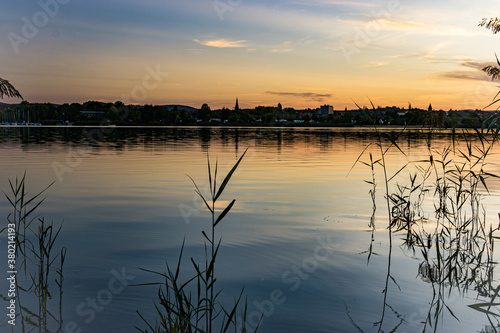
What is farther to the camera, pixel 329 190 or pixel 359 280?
pixel 329 190

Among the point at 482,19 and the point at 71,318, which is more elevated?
the point at 482,19

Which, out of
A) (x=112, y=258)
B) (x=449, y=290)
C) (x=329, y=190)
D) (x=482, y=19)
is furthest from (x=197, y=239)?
(x=482, y=19)

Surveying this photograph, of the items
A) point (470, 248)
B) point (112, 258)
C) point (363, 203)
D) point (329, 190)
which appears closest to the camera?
point (112, 258)

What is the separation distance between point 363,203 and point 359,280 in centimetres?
753

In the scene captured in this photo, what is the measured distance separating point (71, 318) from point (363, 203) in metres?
11.0

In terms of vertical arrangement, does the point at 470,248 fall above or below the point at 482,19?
below

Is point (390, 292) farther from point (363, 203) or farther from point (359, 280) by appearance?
point (363, 203)

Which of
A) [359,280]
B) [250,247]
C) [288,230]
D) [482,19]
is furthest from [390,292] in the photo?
[482,19]

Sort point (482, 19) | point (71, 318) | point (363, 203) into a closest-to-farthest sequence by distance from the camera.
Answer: point (71, 318) < point (363, 203) < point (482, 19)

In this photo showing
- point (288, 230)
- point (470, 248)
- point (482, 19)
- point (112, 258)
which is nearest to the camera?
point (112, 258)

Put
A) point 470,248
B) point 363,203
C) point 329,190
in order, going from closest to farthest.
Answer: point 470,248, point 363,203, point 329,190

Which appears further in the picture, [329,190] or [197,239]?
[329,190]

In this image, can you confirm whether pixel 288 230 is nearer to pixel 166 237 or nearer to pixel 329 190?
pixel 166 237

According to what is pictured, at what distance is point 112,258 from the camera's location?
8.79 metres
